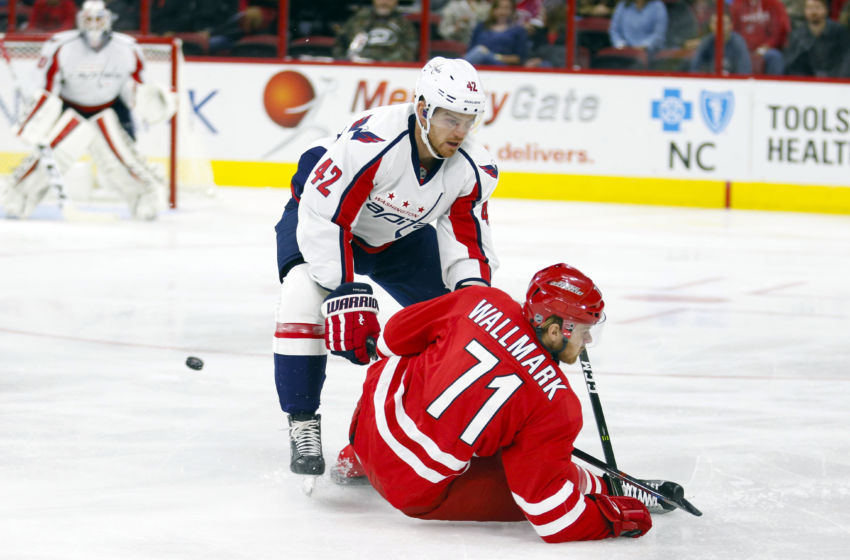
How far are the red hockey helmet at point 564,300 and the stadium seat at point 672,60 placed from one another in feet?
26.7

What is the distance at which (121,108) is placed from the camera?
29.1ft

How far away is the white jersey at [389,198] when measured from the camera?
300 cm

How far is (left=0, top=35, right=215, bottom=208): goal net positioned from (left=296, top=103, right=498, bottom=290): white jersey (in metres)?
6.29

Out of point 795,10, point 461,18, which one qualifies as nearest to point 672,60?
point 795,10

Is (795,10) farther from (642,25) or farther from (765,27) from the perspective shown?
(642,25)

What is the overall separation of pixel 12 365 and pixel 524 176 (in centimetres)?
696

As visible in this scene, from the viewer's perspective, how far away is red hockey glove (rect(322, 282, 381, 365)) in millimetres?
2848

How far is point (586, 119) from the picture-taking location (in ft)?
34.5

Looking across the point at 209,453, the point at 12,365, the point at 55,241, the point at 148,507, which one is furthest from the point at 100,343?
the point at 55,241

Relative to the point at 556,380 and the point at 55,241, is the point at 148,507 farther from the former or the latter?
the point at 55,241

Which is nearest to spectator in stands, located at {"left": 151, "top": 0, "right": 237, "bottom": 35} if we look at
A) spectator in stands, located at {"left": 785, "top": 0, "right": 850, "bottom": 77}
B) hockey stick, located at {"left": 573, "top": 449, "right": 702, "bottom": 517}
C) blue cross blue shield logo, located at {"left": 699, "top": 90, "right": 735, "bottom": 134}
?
blue cross blue shield logo, located at {"left": 699, "top": 90, "right": 735, "bottom": 134}

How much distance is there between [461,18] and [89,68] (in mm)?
3424

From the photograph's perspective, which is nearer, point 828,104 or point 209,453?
point 209,453

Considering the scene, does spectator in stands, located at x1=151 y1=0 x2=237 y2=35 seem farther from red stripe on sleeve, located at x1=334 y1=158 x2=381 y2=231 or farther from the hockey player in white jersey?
red stripe on sleeve, located at x1=334 y1=158 x2=381 y2=231
